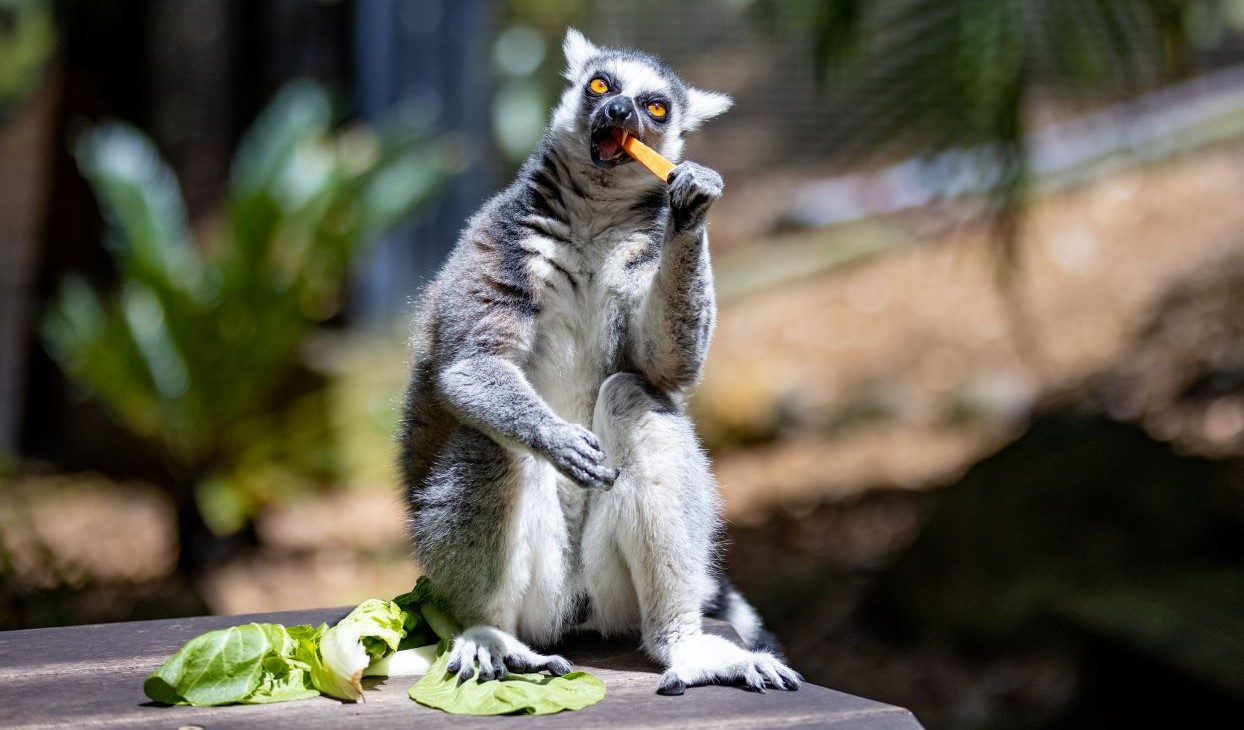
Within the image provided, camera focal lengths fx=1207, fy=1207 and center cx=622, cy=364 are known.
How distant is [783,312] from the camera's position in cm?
1022

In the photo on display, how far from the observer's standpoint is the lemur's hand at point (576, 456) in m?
2.72

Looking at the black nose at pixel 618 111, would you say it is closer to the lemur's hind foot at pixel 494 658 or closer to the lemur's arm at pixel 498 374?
the lemur's arm at pixel 498 374

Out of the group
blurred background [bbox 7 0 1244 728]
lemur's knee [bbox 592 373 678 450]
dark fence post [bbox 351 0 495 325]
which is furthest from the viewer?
dark fence post [bbox 351 0 495 325]

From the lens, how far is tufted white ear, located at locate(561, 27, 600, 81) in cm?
350

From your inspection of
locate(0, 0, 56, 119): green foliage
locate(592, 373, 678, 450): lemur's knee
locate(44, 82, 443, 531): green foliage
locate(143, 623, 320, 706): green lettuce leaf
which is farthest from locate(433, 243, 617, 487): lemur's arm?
locate(0, 0, 56, 119): green foliage

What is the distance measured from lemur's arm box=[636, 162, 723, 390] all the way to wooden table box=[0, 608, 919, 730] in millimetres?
752

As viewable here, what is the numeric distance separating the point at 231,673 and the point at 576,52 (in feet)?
6.44

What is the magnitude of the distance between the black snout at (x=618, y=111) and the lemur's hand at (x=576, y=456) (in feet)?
2.65

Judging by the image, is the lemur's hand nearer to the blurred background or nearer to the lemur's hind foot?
the lemur's hind foot

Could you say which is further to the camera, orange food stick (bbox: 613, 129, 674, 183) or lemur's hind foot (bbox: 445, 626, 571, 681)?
orange food stick (bbox: 613, 129, 674, 183)

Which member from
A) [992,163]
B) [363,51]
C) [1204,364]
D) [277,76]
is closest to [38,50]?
[277,76]

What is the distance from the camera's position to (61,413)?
8.88 metres

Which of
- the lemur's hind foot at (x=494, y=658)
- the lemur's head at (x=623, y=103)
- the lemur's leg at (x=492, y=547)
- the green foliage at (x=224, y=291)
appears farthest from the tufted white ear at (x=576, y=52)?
the green foliage at (x=224, y=291)

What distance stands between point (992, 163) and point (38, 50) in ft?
20.9
